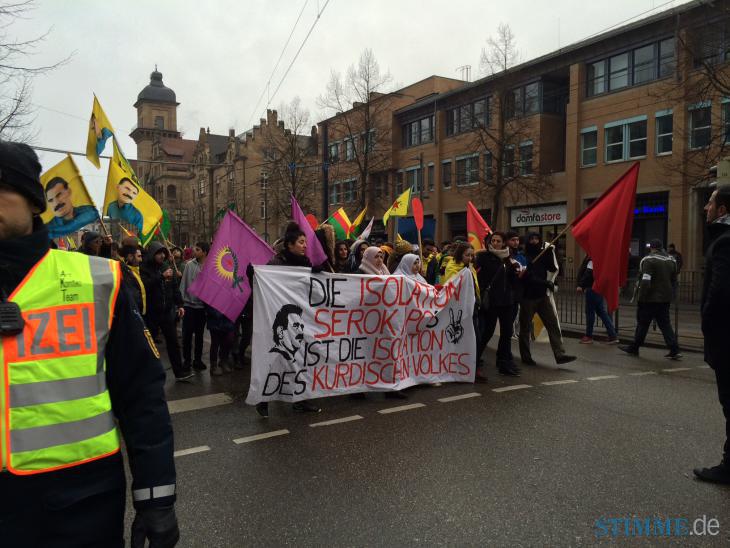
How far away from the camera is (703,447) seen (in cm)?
480

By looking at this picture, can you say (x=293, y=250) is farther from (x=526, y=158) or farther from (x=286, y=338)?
(x=526, y=158)

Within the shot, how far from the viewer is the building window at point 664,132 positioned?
24938mm

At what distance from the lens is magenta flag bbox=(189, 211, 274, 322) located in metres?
7.19

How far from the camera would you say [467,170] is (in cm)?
3378

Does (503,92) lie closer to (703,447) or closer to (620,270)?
(620,270)

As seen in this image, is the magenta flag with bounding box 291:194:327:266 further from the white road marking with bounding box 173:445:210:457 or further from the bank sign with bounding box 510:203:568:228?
→ the bank sign with bounding box 510:203:568:228

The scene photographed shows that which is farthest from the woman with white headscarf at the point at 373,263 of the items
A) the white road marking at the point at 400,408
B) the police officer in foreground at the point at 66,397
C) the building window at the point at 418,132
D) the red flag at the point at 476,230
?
the building window at the point at 418,132

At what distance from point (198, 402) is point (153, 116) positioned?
11000cm

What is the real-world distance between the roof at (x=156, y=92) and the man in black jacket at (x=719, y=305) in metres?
113

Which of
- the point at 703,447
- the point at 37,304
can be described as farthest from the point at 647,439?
the point at 37,304

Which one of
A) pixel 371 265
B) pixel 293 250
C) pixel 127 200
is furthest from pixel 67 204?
pixel 371 265

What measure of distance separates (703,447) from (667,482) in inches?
39.0

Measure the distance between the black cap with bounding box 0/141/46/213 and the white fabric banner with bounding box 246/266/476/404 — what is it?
4.14m

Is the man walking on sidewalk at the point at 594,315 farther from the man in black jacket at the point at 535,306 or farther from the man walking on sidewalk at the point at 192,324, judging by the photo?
the man walking on sidewalk at the point at 192,324
